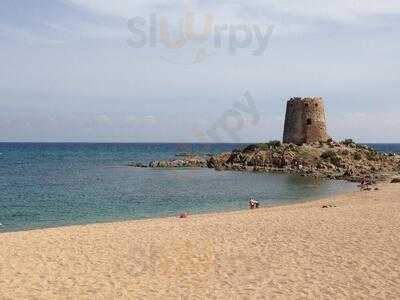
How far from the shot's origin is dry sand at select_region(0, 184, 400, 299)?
42.4 feet

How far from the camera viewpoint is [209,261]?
15.6m

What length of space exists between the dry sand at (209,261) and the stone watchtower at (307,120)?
52847 millimetres

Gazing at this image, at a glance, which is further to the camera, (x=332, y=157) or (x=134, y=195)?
(x=332, y=157)

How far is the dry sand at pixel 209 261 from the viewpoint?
12.9 meters

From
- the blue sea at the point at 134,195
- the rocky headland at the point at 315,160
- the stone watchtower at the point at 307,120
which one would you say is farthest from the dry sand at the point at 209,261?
the stone watchtower at the point at 307,120

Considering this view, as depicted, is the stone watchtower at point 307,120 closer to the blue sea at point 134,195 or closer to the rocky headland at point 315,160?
the rocky headland at point 315,160

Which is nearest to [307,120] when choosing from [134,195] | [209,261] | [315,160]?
[315,160]

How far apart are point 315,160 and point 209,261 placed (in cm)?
5410

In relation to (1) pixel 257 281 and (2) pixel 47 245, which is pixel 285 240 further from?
(2) pixel 47 245

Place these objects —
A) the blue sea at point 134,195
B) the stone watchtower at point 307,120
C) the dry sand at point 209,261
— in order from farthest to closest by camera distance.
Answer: the stone watchtower at point 307,120
the blue sea at point 134,195
the dry sand at point 209,261

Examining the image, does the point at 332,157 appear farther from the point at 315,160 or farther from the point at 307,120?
the point at 307,120

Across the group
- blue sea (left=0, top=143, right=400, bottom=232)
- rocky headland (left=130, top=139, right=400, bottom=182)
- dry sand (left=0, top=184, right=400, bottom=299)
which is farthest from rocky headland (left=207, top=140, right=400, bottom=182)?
dry sand (left=0, top=184, right=400, bottom=299)

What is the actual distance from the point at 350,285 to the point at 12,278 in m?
9.24

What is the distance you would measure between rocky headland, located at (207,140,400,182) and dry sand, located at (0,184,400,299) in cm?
4024
